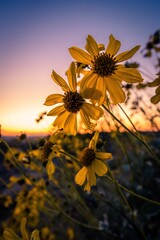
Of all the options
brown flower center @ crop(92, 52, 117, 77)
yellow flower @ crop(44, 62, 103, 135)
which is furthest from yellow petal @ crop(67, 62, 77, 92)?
brown flower center @ crop(92, 52, 117, 77)

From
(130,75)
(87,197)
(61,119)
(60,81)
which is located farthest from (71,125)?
(87,197)

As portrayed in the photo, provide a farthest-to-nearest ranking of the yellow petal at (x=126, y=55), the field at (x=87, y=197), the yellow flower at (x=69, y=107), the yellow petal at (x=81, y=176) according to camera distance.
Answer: the field at (x=87, y=197), the yellow petal at (x=81, y=176), the yellow flower at (x=69, y=107), the yellow petal at (x=126, y=55)

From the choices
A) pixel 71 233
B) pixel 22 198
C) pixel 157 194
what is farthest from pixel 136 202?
pixel 22 198

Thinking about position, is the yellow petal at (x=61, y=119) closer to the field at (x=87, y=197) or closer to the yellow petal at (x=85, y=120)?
the yellow petal at (x=85, y=120)

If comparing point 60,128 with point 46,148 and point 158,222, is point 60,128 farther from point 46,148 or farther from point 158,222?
point 158,222

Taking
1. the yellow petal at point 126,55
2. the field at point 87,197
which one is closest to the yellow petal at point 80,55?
the yellow petal at point 126,55

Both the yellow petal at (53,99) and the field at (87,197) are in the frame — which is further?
the field at (87,197)

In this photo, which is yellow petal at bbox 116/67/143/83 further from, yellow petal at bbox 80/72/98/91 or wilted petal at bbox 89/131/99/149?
wilted petal at bbox 89/131/99/149
